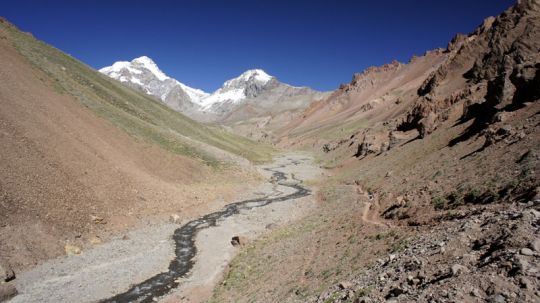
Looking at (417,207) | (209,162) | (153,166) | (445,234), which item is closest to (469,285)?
(445,234)

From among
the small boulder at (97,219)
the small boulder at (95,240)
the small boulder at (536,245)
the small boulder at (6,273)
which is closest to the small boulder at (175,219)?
the small boulder at (97,219)

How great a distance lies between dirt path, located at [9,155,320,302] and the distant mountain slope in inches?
90.9

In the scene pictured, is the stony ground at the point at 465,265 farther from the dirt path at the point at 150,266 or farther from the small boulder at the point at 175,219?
the small boulder at the point at 175,219

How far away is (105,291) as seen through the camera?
2373 centimetres

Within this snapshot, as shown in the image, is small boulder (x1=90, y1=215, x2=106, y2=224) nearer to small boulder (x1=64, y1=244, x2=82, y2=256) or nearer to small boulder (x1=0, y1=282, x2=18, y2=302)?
small boulder (x1=64, y1=244, x2=82, y2=256)

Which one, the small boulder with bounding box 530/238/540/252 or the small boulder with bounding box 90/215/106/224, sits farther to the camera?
the small boulder with bounding box 90/215/106/224

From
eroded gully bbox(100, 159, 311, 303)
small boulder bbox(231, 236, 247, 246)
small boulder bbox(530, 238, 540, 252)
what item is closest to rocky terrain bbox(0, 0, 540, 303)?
small boulder bbox(530, 238, 540, 252)

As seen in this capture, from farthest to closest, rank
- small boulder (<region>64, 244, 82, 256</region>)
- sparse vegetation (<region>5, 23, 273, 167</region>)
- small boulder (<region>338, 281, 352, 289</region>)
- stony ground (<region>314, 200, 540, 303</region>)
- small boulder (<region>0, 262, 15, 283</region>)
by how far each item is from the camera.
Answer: sparse vegetation (<region>5, 23, 273, 167</region>)
small boulder (<region>64, 244, 82, 256</region>)
small boulder (<region>0, 262, 15, 283</region>)
small boulder (<region>338, 281, 352, 289</region>)
stony ground (<region>314, 200, 540, 303</region>)

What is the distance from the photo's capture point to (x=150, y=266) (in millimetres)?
27984

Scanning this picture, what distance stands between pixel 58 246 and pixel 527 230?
99.0 feet

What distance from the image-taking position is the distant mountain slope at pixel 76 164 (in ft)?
97.8

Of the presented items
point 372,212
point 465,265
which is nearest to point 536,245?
point 465,265

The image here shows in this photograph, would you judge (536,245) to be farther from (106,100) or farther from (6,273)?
(106,100)

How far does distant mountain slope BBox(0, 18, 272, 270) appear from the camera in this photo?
2981 cm
